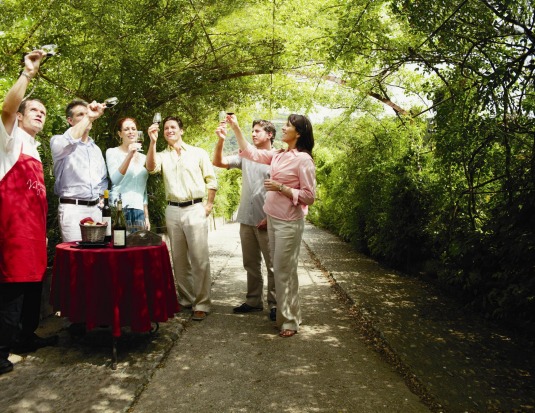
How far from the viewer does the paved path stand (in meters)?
2.89

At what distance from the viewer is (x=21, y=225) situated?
11.1 feet

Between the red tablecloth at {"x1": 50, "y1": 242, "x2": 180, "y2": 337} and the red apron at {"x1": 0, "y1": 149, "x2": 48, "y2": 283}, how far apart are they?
24 centimetres

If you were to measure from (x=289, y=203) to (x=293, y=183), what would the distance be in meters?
0.19

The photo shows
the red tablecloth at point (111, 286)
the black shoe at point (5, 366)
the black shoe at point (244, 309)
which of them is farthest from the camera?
the black shoe at point (244, 309)

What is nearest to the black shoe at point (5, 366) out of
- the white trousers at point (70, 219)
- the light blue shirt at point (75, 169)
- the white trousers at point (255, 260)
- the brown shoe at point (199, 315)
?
the white trousers at point (70, 219)

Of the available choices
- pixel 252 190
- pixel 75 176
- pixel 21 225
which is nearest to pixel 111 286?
pixel 21 225

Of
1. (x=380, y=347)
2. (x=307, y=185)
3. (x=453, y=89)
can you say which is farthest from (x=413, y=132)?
(x=380, y=347)

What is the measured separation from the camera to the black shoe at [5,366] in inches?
129

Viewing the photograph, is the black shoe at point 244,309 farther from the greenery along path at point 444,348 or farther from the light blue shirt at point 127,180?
the light blue shirt at point 127,180

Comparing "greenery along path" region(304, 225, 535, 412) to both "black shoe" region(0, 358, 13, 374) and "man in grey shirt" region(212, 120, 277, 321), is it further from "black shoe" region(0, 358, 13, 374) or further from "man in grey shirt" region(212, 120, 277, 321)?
"black shoe" region(0, 358, 13, 374)

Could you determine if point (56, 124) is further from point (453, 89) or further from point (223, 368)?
point (453, 89)

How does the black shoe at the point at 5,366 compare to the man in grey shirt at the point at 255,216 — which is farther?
the man in grey shirt at the point at 255,216

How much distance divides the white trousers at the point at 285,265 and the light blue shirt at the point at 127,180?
1.33 m

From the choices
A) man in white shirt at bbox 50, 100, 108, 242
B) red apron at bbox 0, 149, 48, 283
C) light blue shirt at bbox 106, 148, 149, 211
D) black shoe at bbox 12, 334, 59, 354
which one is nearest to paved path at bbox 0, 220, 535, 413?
black shoe at bbox 12, 334, 59, 354
